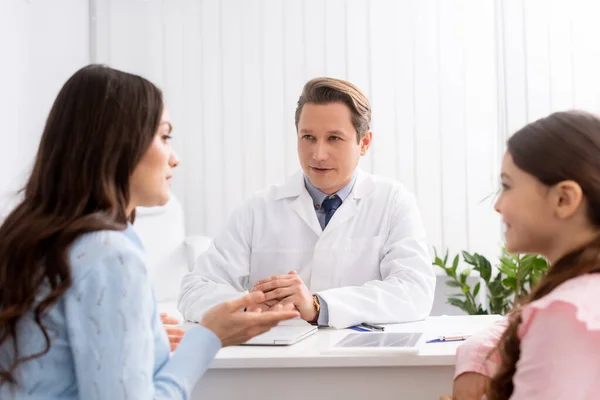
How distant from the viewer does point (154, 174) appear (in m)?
1.25

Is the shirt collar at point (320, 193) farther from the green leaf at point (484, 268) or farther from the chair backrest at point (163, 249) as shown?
the green leaf at point (484, 268)

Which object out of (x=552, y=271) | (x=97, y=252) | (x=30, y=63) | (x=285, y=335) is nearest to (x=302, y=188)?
(x=285, y=335)

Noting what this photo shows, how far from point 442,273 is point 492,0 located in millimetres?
1463

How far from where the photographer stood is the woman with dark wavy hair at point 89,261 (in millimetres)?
1063

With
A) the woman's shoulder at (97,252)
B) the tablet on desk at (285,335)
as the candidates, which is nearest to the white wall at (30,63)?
the tablet on desk at (285,335)

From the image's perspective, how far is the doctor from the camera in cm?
226

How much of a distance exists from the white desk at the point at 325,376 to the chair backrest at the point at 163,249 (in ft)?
6.13

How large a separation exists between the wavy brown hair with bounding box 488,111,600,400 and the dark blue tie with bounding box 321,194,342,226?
43.3 inches

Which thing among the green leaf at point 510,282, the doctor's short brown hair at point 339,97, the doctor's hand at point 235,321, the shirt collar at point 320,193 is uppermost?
the doctor's short brown hair at point 339,97

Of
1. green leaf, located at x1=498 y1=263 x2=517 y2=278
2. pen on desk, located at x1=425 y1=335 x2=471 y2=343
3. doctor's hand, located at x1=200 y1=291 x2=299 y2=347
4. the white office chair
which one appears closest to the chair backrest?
the white office chair

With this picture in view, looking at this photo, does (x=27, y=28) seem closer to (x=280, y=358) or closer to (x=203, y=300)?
(x=203, y=300)

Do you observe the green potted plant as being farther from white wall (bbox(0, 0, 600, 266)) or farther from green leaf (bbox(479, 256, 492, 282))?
white wall (bbox(0, 0, 600, 266))

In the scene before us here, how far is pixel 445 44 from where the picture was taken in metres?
3.98

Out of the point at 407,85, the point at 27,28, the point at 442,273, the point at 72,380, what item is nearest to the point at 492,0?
the point at 407,85
